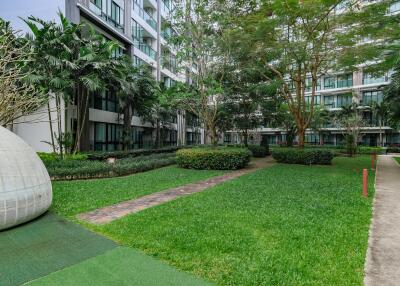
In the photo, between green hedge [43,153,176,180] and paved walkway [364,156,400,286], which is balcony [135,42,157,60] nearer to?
green hedge [43,153,176,180]

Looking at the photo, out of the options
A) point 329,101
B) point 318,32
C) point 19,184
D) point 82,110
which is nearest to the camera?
point 19,184

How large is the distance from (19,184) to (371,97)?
5029cm

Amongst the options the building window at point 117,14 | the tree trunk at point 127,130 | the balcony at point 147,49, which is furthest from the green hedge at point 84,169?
the balcony at point 147,49

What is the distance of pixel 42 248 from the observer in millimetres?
4750

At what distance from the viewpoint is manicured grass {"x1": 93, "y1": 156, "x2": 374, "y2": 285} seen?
160 inches

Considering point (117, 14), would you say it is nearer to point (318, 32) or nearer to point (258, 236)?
point (318, 32)

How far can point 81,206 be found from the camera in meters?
7.64

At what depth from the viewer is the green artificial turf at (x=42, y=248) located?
397 centimetres

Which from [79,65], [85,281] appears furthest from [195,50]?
[85,281]

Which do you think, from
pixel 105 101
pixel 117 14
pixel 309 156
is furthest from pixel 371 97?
pixel 105 101

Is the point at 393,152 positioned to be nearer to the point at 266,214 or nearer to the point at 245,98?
the point at 245,98

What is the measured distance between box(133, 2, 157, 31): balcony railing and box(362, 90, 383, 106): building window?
32479 mm

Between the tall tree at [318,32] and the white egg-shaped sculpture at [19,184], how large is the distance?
45.6ft

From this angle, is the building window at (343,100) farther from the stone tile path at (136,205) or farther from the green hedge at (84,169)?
the stone tile path at (136,205)
